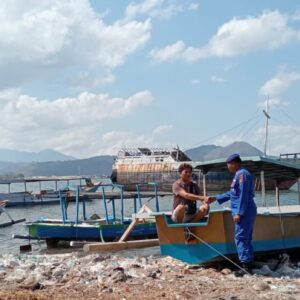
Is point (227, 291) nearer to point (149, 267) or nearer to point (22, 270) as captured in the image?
point (149, 267)

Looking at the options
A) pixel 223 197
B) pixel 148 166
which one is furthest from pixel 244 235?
pixel 148 166

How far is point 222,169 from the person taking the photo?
553 inches

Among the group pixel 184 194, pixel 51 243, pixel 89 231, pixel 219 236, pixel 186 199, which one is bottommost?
pixel 51 243

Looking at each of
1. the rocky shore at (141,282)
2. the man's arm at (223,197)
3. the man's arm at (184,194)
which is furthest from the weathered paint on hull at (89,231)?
the man's arm at (223,197)

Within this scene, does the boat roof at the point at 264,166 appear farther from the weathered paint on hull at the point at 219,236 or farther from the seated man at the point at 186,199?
the seated man at the point at 186,199

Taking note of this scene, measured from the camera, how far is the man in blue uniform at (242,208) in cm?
981

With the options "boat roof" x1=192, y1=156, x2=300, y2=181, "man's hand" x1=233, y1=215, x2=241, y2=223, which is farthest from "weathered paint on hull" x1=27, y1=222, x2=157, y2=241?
"man's hand" x1=233, y1=215, x2=241, y2=223

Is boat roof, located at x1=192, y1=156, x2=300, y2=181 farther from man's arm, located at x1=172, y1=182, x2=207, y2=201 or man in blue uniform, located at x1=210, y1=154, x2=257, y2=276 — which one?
man in blue uniform, located at x1=210, y1=154, x2=257, y2=276

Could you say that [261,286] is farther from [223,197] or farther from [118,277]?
[118,277]

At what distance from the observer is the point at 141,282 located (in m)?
9.68

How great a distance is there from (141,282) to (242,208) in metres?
2.26

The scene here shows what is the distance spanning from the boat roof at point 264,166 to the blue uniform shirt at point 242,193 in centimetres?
257

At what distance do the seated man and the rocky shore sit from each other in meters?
1.08

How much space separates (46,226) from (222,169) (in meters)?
9.17
